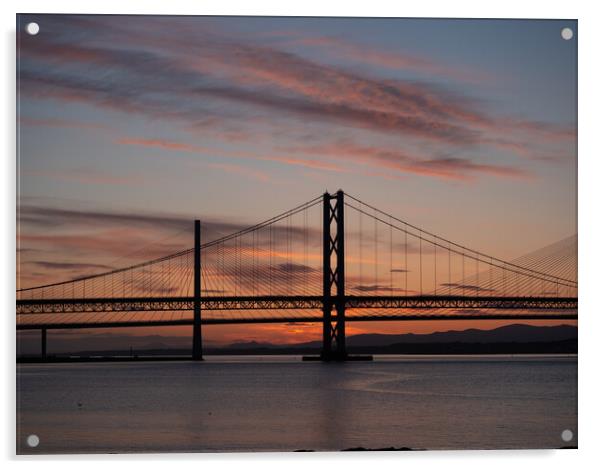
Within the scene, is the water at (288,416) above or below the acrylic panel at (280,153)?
below

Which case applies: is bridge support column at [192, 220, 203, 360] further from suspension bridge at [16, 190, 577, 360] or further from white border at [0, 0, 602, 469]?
white border at [0, 0, 602, 469]


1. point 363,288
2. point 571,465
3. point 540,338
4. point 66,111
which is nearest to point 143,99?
point 66,111

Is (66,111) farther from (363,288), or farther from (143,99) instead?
(363,288)

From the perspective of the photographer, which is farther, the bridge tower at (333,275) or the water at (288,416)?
the bridge tower at (333,275)
